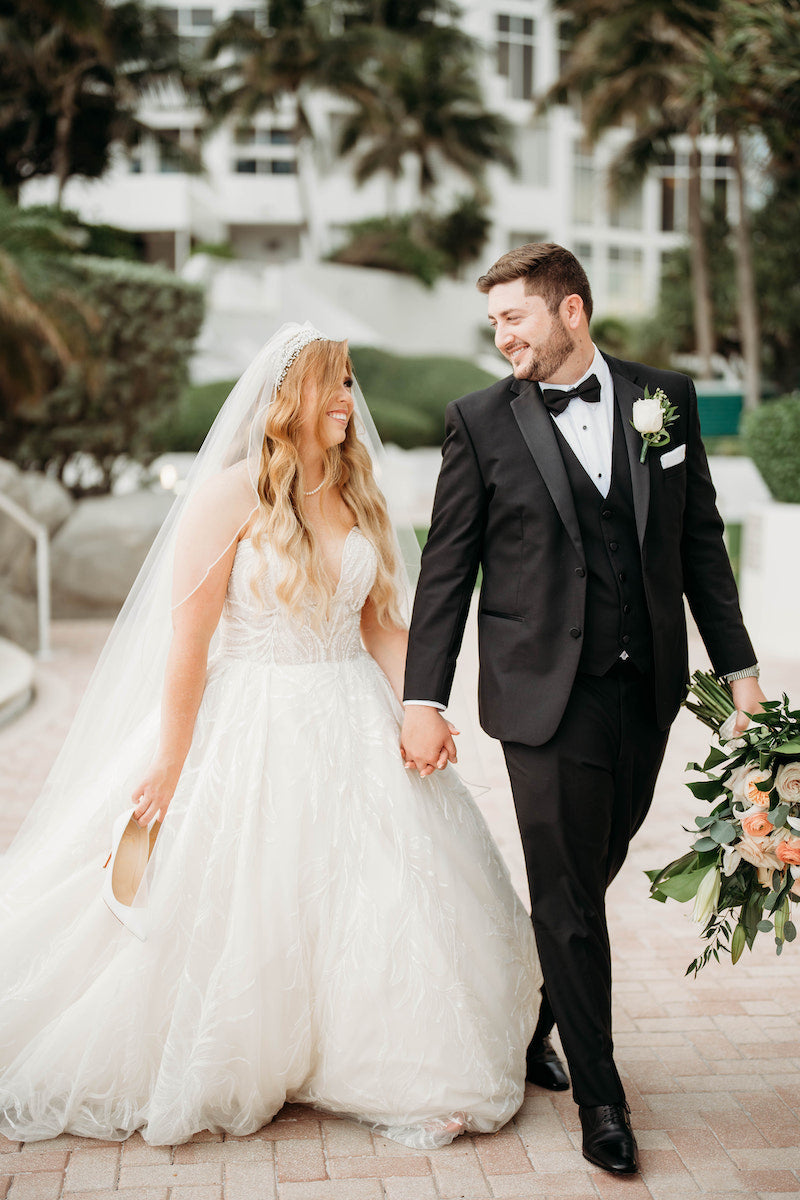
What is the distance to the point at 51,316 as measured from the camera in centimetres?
1161

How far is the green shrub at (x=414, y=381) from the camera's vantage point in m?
26.9

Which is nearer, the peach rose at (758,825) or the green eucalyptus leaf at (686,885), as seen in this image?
the peach rose at (758,825)

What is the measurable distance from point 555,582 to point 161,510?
31.9ft

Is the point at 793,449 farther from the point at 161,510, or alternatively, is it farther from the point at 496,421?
the point at 496,421

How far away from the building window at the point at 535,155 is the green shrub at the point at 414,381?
16826 mm

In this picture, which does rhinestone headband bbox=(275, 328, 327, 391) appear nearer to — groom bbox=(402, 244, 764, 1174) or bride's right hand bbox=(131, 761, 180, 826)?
groom bbox=(402, 244, 764, 1174)

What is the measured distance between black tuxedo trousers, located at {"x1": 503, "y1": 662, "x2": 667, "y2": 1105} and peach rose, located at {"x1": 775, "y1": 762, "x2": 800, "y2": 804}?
→ 44 centimetres

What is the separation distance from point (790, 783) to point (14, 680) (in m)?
6.69

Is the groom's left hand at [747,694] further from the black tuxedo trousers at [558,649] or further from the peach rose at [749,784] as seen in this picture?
the peach rose at [749,784]

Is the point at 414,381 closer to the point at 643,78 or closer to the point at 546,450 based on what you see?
the point at 643,78

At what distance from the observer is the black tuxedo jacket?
282 cm

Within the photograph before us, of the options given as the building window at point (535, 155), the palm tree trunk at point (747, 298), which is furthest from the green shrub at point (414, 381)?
the building window at point (535, 155)

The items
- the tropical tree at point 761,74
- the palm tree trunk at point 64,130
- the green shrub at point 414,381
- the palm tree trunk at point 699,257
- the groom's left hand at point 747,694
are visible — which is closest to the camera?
the groom's left hand at point 747,694

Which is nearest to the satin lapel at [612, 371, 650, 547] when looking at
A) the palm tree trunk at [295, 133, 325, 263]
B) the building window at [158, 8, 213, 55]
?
the palm tree trunk at [295, 133, 325, 263]
